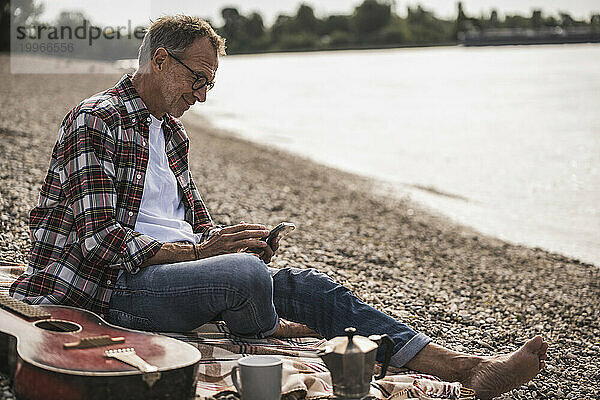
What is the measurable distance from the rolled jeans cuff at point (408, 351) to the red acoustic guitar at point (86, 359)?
1083 mm

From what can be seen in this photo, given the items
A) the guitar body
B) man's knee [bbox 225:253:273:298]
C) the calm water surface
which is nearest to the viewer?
the guitar body

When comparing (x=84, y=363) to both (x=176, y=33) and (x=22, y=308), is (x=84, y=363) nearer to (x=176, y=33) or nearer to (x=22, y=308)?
(x=22, y=308)

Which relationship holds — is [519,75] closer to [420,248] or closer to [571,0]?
[571,0]

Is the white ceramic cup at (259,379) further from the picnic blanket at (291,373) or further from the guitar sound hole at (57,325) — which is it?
the guitar sound hole at (57,325)

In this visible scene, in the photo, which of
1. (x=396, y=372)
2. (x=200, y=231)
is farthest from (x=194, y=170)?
(x=396, y=372)

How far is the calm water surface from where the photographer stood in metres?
14.0

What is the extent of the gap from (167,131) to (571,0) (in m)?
119

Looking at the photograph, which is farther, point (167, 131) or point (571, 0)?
point (571, 0)

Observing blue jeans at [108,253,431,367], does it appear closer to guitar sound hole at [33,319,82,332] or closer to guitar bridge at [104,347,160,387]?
guitar sound hole at [33,319,82,332]

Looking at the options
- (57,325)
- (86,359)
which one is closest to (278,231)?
(57,325)

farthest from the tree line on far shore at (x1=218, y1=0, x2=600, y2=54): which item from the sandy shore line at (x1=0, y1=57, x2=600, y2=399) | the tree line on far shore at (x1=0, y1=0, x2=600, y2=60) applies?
the sandy shore line at (x1=0, y1=57, x2=600, y2=399)

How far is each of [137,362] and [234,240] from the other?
38.2 inches

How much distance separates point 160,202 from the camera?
402cm

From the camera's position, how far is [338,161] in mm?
19328
